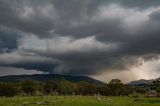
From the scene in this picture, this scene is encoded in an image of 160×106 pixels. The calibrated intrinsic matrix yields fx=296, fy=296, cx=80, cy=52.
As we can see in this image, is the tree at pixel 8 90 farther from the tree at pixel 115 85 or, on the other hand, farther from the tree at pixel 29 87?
the tree at pixel 115 85

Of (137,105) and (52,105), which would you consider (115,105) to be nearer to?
(137,105)

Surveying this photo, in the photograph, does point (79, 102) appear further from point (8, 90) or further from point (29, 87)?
point (8, 90)

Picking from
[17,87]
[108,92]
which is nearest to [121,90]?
[108,92]

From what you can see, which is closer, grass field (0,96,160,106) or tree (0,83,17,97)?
grass field (0,96,160,106)

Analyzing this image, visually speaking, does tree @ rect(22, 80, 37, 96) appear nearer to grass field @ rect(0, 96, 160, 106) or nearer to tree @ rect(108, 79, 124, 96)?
tree @ rect(108, 79, 124, 96)

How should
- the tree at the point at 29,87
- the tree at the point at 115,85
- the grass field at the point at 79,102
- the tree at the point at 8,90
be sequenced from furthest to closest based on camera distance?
the tree at the point at 8,90, the tree at the point at 29,87, the tree at the point at 115,85, the grass field at the point at 79,102

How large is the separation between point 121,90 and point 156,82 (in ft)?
198

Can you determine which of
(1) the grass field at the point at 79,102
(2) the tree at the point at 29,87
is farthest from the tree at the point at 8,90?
(1) the grass field at the point at 79,102

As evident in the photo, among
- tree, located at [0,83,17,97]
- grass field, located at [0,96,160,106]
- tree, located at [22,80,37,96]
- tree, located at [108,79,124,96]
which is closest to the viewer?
grass field, located at [0,96,160,106]

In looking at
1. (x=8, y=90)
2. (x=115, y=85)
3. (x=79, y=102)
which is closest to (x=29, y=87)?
(x=8, y=90)

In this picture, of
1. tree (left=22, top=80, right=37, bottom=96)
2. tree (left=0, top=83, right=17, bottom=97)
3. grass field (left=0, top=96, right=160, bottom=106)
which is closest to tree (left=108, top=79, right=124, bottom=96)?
tree (left=22, top=80, right=37, bottom=96)

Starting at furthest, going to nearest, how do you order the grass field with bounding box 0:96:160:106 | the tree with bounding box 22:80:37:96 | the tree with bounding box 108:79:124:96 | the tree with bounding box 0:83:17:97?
the tree with bounding box 0:83:17:97 → the tree with bounding box 22:80:37:96 → the tree with bounding box 108:79:124:96 → the grass field with bounding box 0:96:160:106

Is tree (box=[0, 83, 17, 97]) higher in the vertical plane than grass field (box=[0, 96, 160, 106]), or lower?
higher

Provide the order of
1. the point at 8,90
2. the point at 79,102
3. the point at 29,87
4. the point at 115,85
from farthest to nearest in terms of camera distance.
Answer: the point at 8,90, the point at 29,87, the point at 115,85, the point at 79,102
